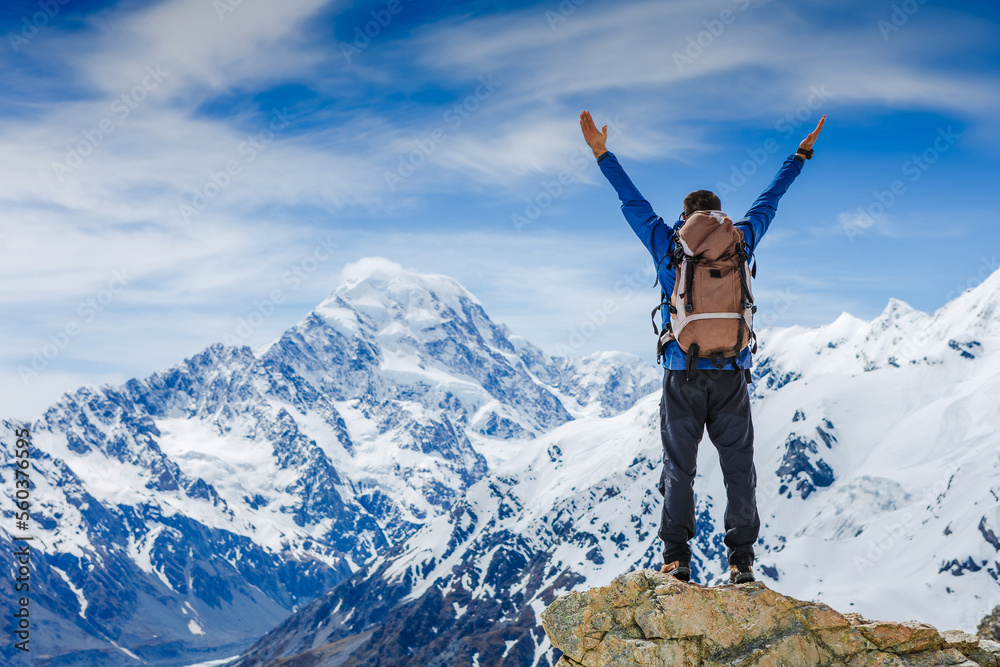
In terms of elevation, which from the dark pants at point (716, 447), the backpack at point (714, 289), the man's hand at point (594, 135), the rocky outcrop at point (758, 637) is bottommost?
the rocky outcrop at point (758, 637)

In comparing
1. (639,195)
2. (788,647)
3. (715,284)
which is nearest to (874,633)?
(788,647)

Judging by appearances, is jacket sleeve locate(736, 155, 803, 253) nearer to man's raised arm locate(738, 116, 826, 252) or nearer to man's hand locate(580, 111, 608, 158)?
man's raised arm locate(738, 116, 826, 252)

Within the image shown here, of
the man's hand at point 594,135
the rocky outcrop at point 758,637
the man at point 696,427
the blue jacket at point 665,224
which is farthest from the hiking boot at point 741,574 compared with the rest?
the man's hand at point 594,135

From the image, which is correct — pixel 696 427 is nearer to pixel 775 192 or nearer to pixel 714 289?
pixel 714 289

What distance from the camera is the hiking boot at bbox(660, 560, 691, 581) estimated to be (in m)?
13.6

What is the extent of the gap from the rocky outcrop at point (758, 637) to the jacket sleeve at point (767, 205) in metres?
5.17

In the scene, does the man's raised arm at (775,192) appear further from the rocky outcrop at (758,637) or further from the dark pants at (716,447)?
the rocky outcrop at (758,637)

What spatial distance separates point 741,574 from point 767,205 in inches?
223

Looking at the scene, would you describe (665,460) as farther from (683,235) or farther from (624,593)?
(683,235)

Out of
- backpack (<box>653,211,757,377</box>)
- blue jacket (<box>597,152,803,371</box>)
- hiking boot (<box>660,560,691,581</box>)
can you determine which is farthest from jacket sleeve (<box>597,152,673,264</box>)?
hiking boot (<box>660,560,691,581</box>)

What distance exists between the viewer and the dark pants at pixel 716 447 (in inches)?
532

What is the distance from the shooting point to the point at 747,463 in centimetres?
1365

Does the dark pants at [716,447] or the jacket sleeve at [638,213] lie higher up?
the jacket sleeve at [638,213]

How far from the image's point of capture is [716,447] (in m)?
13.5
